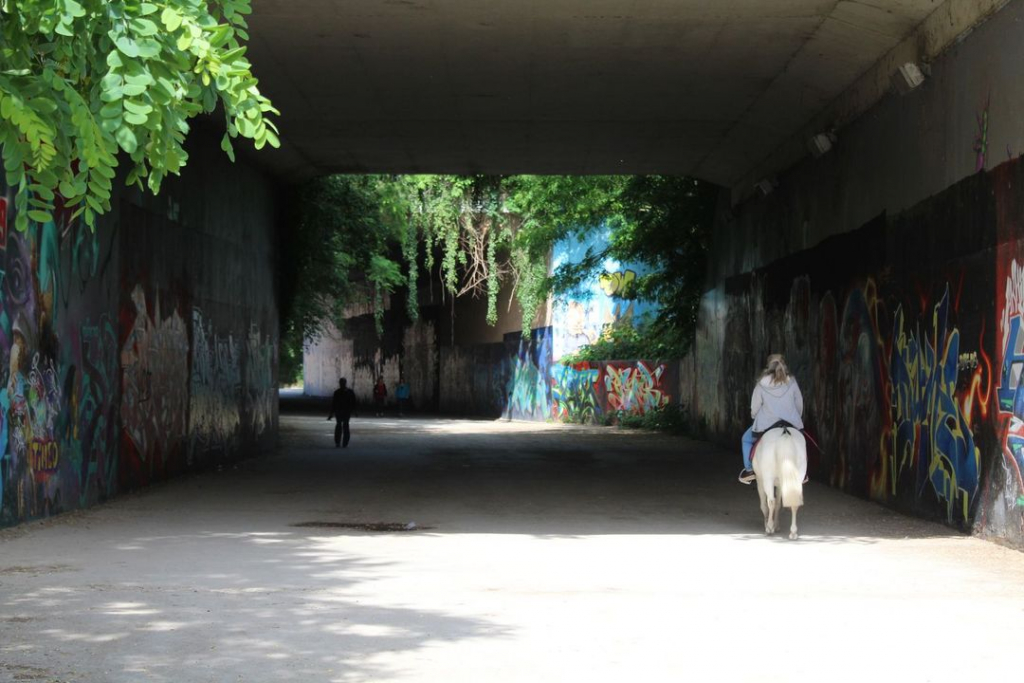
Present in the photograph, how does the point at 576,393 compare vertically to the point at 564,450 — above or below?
above

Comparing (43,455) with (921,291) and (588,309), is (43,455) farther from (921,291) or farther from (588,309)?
(588,309)

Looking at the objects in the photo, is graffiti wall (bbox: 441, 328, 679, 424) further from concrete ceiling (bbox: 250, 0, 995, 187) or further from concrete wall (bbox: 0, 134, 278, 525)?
concrete wall (bbox: 0, 134, 278, 525)

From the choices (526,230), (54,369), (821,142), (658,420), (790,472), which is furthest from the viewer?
(526,230)

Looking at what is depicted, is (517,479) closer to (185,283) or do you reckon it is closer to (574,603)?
(185,283)

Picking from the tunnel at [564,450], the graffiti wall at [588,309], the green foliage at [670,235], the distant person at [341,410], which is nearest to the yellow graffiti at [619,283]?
the graffiti wall at [588,309]

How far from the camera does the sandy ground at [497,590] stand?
695cm

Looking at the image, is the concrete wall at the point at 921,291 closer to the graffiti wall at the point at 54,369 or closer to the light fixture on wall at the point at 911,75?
the light fixture on wall at the point at 911,75

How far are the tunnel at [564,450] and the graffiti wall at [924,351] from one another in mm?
53

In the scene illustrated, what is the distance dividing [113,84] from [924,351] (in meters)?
10.7

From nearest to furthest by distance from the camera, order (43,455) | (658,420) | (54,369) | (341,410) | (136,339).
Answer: (43,455) → (54,369) → (136,339) → (341,410) → (658,420)

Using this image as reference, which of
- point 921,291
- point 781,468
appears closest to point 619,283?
point 921,291

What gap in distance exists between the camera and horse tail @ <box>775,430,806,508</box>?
12789 millimetres

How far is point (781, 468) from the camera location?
42.2ft

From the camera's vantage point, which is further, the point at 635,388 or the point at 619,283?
the point at 619,283
